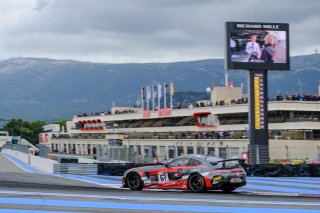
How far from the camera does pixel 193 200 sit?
14367 mm

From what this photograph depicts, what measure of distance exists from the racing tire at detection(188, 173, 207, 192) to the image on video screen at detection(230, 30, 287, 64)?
18189mm

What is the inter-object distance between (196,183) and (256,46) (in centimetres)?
1903

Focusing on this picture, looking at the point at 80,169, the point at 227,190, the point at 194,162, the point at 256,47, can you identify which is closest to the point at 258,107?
the point at 256,47

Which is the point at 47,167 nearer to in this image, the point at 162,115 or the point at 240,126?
the point at 240,126

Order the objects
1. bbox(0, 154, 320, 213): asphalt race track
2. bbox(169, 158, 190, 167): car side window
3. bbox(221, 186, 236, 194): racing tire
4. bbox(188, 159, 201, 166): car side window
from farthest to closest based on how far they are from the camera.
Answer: bbox(169, 158, 190, 167): car side window → bbox(221, 186, 236, 194): racing tire → bbox(188, 159, 201, 166): car side window → bbox(0, 154, 320, 213): asphalt race track

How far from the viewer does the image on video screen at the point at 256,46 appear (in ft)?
112

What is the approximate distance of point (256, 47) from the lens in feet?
113

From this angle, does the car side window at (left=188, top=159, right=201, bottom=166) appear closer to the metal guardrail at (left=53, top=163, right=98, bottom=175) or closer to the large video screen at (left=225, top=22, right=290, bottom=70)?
the metal guardrail at (left=53, top=163, right=98, bottom=175)

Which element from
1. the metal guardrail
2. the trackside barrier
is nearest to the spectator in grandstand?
the trackside barrier

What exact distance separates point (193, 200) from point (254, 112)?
2157cm

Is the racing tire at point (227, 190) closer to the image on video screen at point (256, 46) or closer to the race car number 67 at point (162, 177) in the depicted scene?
the race car number 67 at point (162, 177)

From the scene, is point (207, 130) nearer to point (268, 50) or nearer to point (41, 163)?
point (41, 163)

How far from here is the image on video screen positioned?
1347 inches

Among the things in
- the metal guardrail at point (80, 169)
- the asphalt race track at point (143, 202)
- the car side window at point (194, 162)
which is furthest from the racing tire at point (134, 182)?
the metal guardrail at point (80, 169)
